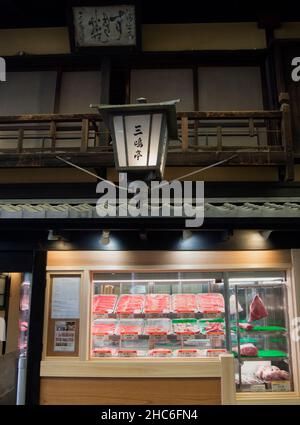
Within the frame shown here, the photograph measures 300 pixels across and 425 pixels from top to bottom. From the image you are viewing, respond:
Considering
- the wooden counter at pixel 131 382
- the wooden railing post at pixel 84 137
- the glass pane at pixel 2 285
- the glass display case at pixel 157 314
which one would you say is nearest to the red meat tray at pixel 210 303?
the glass display case at pixel 157 314

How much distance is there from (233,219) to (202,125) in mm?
3400

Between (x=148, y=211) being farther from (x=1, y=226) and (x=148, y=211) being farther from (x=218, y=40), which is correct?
(x=218, y=40)

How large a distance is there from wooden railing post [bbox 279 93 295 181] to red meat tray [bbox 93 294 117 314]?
4.19m

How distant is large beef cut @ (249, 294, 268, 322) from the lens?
7809mm

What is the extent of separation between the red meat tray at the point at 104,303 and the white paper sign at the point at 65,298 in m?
0.46

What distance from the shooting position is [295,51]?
840 cm

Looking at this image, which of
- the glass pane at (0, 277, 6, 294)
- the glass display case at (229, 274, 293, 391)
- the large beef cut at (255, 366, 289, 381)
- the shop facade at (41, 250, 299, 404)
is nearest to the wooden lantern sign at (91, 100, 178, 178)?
the shop facade at (41, 250, 299, 404)

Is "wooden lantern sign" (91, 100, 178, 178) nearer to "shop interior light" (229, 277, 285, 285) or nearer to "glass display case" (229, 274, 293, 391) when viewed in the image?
"shop interior light" (229, 277, 285, 285)

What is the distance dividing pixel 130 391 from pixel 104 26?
291 inches

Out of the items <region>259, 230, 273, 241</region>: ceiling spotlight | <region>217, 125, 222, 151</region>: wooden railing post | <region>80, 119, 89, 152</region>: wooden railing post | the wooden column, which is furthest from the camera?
<region>80, 119, 89, 152</region>: wooden railing post

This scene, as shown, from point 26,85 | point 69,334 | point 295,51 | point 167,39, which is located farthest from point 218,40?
point 69,334

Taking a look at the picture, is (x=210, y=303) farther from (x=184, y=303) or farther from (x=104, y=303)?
(x=104, y=303)

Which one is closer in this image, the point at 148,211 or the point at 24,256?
the point at 148,211

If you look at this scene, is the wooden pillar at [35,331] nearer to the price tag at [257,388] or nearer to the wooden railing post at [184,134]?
the wooden railing post at [184,134]
